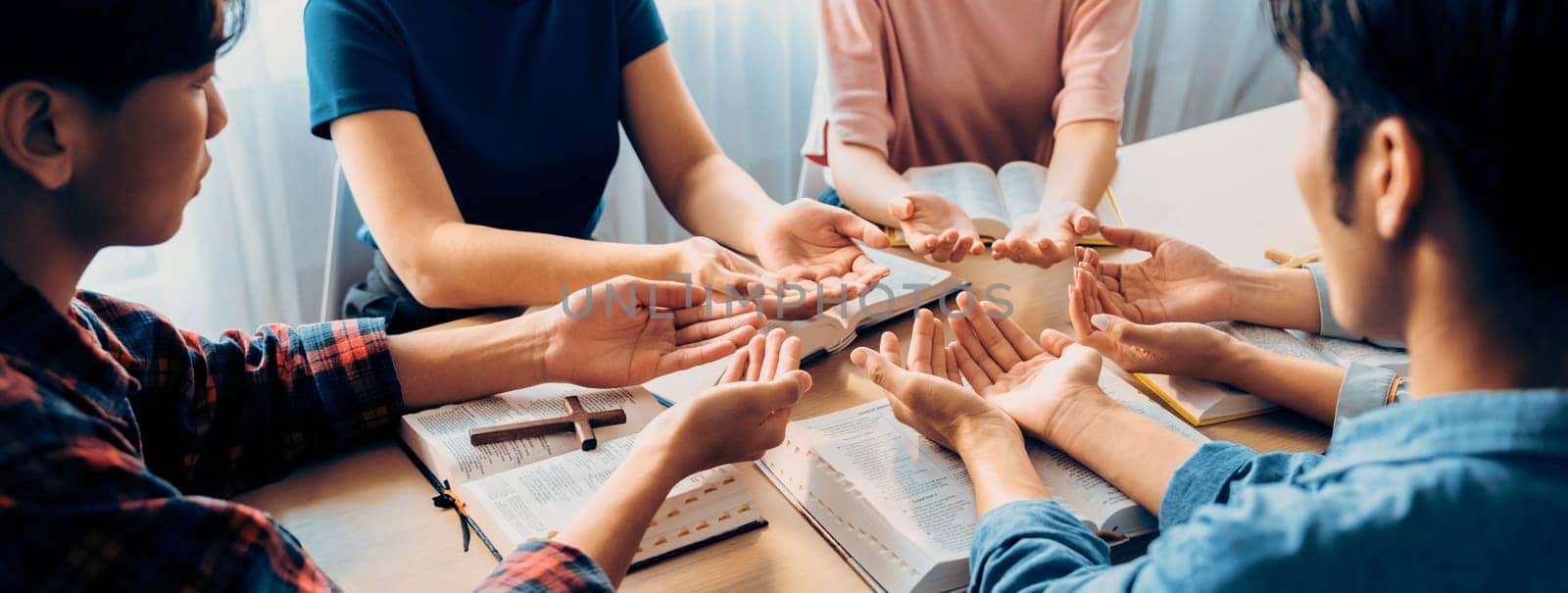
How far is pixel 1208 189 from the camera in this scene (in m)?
1.59

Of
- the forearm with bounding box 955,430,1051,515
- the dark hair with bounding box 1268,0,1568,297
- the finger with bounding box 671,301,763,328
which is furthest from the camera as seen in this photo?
the finger with bounding box 671,301,763,328

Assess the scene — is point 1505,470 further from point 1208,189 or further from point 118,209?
point 1208,189

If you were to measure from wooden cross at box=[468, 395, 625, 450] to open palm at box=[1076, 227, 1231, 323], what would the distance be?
0.58 meters

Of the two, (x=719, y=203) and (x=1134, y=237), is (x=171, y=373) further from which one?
(x=1134, y=237)

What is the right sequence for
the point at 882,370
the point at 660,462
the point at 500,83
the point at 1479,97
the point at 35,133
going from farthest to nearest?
1. the point at 500,83
2. the point at 882,370
3. the point at 660,462
4. the point at 35,133
5. the point at 1479,97

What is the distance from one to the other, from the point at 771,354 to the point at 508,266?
1.48ft

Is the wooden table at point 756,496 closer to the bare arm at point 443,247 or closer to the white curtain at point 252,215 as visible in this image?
the bare arm at point 443,247

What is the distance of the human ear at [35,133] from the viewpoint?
0.65 metres

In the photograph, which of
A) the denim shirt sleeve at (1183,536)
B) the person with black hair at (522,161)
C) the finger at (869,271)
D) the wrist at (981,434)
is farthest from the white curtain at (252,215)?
the denim shirt sleeve at (1183,536)

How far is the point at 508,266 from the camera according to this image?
1351mm

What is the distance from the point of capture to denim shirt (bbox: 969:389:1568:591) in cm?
59

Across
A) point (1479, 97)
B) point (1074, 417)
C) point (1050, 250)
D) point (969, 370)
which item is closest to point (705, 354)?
point (969, 370)

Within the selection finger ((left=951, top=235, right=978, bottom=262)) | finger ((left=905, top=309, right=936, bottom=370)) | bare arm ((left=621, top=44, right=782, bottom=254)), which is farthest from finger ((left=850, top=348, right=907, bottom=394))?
bare arm ((left=621, top=44, right=782, bottom=254))

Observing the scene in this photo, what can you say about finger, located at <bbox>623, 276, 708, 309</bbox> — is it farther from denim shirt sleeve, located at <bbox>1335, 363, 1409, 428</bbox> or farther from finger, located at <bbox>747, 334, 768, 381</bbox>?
denim shirt sleeve, located at <bbox>1335, 363, 1409, 428</bbox>
